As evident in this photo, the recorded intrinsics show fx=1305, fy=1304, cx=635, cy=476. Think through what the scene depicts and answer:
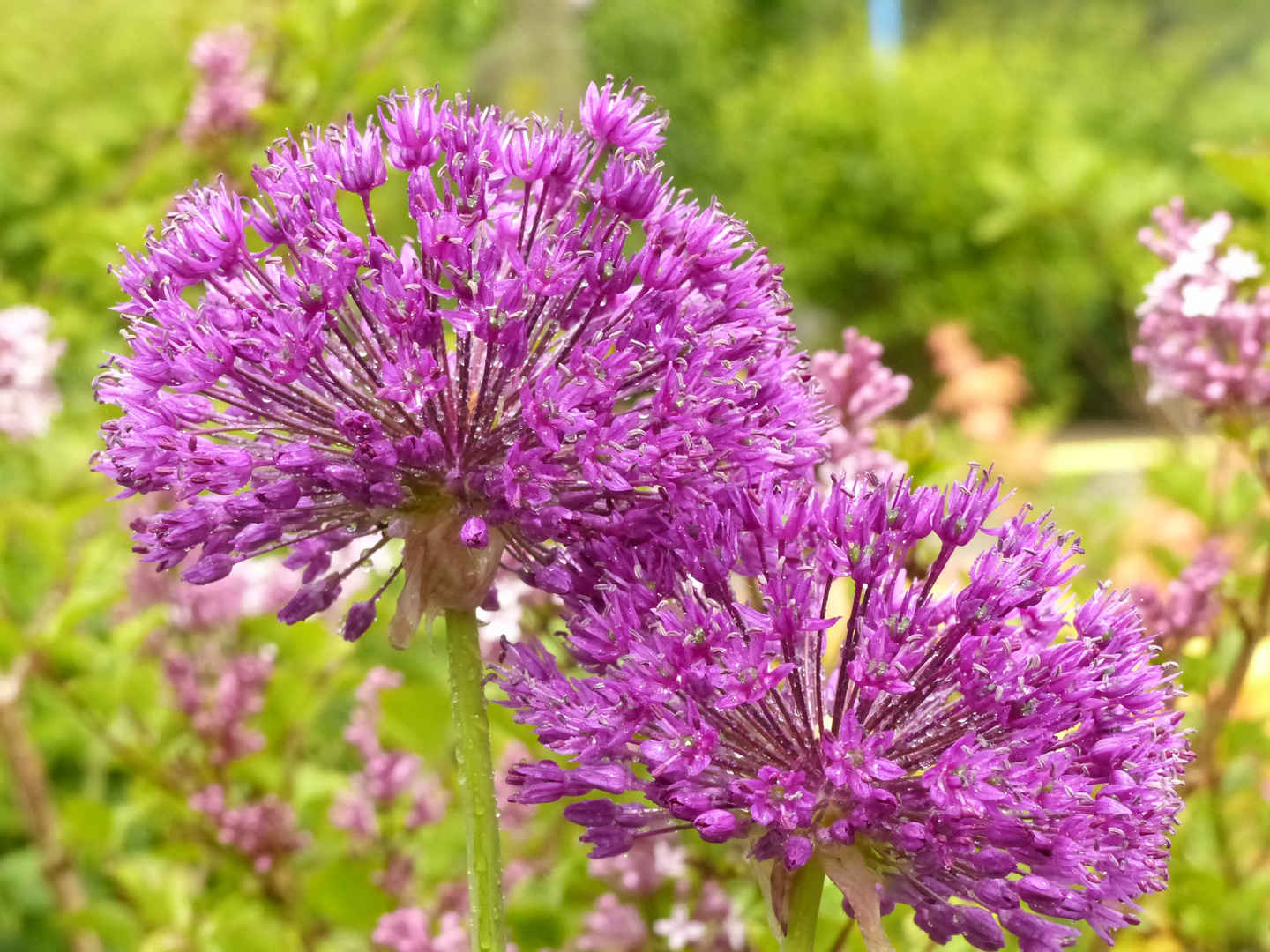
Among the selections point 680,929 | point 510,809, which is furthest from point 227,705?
point 680,929

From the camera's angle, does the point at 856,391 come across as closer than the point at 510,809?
Yes

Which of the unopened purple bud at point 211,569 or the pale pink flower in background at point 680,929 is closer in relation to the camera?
the unopened purple bud at point 211,569

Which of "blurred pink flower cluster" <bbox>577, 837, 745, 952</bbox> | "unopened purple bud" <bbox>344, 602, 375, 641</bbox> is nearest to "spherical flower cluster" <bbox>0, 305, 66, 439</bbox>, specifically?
"blurred pink flower cluster" <bbox>577, 837, 745, 952</bbox>

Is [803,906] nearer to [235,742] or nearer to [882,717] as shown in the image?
[882,717]

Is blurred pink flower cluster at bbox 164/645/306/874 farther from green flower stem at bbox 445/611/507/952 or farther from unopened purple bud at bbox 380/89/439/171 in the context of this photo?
unopened purple bud at bbox 380/89/439/171

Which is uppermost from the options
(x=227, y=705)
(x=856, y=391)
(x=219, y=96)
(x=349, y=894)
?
(x=219, y=96)

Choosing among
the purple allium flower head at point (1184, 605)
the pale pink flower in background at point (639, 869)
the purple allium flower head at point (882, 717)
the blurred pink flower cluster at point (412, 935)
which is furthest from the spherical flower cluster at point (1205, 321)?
the blurred pink flower cluster at point (412, 935)

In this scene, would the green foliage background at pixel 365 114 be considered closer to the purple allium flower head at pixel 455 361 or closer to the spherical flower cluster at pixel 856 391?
the spherical flower cluster at pixel 856 391
